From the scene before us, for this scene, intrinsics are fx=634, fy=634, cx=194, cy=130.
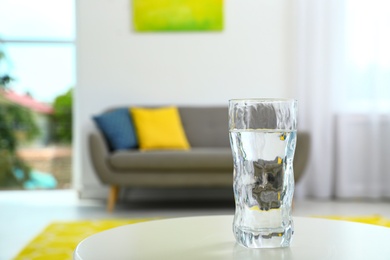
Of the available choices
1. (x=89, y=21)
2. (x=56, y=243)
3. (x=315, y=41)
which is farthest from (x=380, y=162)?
(x=56, y=243)

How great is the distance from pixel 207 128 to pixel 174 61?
0.66 meters

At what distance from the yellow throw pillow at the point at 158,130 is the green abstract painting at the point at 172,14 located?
78 centimetres

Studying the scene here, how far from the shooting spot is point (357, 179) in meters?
5.42

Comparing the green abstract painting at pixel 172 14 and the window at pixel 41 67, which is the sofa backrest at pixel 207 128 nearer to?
the green abstract painting at pixel 172 14

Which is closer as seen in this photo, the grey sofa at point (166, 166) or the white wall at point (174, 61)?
the grey sofa at point (166, 166)

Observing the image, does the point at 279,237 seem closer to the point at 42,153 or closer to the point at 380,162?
the point at 380,162

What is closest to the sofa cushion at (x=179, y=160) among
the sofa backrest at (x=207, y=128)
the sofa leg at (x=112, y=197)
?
the sofa leg at (x=112, y=197)

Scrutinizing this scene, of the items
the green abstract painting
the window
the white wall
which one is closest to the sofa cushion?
the white wall

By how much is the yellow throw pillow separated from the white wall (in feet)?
1.30

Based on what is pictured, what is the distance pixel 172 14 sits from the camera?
533 cm

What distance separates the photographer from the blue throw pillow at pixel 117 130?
189 inches

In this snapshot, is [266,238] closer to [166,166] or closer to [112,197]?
[166,166]

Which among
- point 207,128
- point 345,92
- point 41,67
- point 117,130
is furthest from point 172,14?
point 345,92

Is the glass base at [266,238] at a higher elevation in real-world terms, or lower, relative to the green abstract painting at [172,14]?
lower
